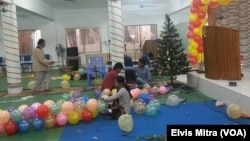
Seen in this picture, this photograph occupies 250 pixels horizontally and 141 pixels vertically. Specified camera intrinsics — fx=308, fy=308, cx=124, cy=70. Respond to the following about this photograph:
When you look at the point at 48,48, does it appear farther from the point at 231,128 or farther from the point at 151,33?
the point at 231,128

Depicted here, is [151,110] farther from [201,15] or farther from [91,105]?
[201,15]

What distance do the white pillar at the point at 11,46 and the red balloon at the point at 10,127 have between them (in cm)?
508

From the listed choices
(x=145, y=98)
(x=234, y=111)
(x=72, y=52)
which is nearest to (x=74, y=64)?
(x=72, y=52)

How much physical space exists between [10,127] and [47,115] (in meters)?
0.63

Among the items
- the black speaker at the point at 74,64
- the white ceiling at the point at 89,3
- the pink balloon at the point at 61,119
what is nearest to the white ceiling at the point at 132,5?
the white ceiling at the point at 89,3

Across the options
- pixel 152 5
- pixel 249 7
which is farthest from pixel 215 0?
pixel 152 5

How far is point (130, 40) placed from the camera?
1931cm

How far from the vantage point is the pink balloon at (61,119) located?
5.43 m

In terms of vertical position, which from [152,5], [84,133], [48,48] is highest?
[152,5]

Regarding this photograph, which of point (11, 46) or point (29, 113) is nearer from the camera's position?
point (29, 113)

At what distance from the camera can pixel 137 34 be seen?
19.4 metres

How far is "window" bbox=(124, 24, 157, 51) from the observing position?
63.2ft

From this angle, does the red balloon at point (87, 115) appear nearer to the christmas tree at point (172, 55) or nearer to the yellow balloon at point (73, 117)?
the yellow balloon at point (73, 117)

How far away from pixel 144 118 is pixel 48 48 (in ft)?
46.4
